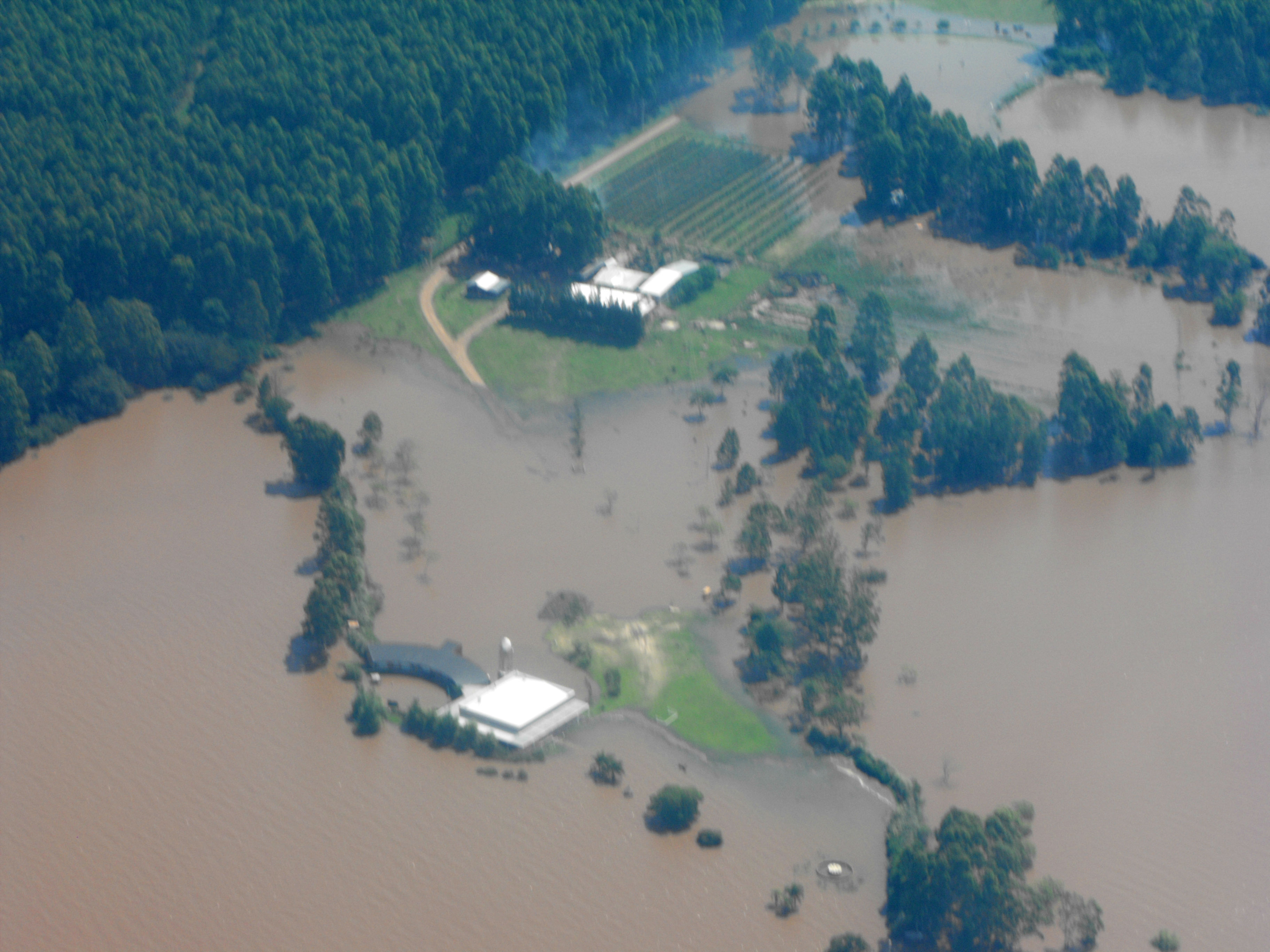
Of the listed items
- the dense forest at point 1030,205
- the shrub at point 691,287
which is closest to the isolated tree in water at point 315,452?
the shrub at point 691,287

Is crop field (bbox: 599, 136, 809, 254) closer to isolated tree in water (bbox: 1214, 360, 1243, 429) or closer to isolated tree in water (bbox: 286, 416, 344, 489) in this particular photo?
isolated tree in water (bbox: 1214, 360, 1243, 429)

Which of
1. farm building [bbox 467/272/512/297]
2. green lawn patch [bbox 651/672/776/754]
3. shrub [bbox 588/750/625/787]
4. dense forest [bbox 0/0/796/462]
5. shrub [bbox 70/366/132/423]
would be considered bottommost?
green lawn patch [bbox 651/672/776/754]

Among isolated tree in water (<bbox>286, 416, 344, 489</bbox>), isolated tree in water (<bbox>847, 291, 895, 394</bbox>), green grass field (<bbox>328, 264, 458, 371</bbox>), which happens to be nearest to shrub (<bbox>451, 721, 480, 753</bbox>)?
isolated tree in water (<bbox>286, 416, 344, 489</bbox>)

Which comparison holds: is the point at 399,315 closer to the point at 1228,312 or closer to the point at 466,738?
the point at 466,738

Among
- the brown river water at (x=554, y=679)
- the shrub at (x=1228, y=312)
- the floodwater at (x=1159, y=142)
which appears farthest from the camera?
the floodwater at (x=1159, y=142)

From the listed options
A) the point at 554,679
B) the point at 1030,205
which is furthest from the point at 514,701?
the point at 1030,205

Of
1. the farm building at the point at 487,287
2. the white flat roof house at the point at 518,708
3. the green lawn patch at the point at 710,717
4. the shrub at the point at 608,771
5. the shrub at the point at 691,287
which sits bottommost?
the green lawn patch at the point at 710,717

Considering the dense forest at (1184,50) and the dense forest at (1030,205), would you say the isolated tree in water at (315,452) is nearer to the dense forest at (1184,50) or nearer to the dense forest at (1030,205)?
the dense forest at (1030,205)
